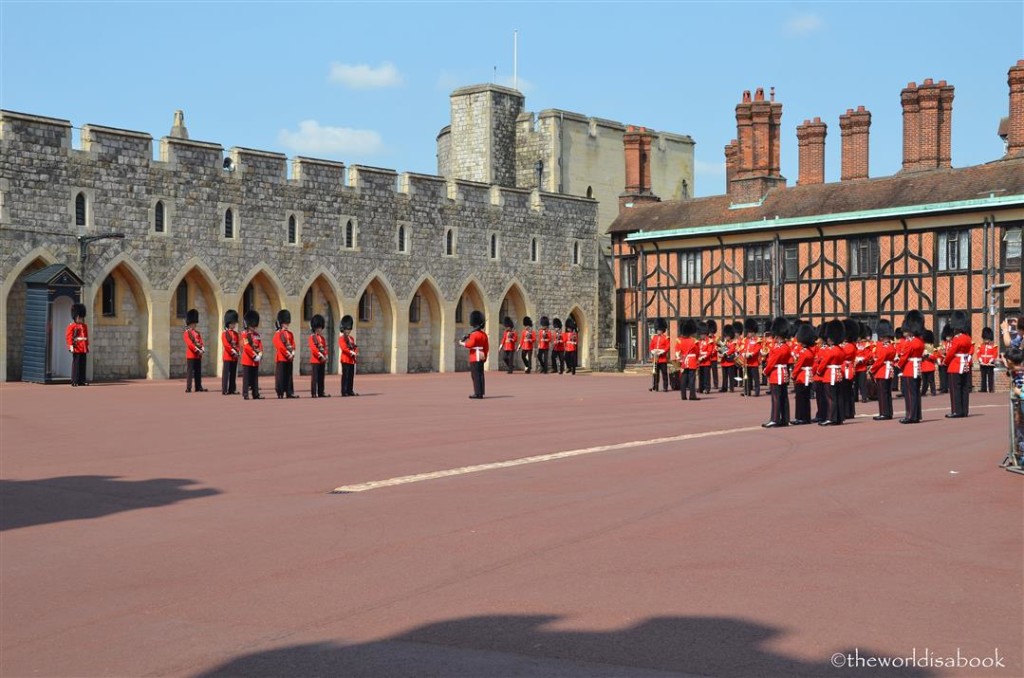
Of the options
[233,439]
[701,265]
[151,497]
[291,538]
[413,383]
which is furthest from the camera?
[701,265]

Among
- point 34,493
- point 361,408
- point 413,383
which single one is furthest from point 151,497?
point 413,383

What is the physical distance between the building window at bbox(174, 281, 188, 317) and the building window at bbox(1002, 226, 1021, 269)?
2031 centimetres

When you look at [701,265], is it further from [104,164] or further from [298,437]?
[298,437]

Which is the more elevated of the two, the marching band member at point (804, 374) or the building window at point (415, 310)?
the building window at point (415, 310)

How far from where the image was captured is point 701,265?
126 ft

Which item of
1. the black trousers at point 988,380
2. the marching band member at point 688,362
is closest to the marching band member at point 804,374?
the marching band member at point 688,362

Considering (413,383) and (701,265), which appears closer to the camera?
(413,383)

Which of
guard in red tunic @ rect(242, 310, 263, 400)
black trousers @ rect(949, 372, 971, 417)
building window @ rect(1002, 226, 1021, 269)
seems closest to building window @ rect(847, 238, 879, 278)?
building window @ rect(1002, 226, 1021, 269)

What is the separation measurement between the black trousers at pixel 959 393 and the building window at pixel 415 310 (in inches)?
856

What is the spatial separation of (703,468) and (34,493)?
5632mm

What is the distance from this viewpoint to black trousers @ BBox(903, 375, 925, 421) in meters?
16.2

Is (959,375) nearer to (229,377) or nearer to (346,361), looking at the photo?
(346,361)

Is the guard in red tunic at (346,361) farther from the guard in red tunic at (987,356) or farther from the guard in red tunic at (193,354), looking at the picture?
the guard in red tunic at (987,356)

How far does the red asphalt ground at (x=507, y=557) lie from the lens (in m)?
→ 5.54
